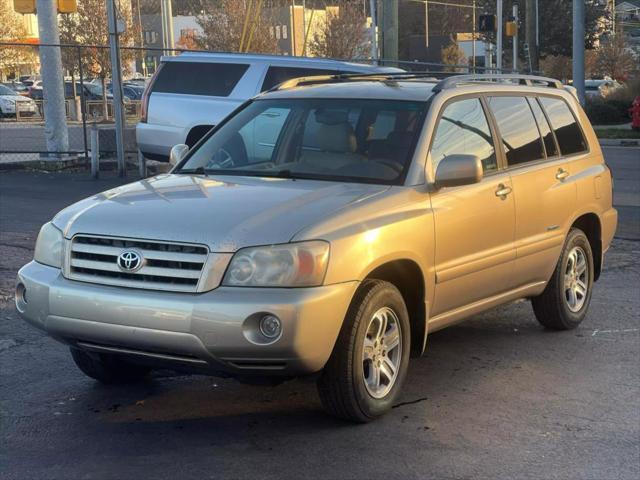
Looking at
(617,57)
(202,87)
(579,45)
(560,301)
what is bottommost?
(560,301)

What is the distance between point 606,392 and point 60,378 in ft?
10.7

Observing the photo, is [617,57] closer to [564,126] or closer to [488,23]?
[488,23]

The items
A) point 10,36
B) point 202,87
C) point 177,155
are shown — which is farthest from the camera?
point 10,36

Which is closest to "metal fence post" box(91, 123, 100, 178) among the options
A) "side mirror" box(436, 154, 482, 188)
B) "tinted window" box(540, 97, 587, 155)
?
"tinted window" box(540, 97, 587, 155)

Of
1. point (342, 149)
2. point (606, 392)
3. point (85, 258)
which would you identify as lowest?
point (606, 392)

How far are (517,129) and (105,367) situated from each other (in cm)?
319

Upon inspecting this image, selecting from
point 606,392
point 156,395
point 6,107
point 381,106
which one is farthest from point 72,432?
point 6,107

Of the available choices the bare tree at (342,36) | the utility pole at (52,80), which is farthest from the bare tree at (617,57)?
the utility pole at (52,80)

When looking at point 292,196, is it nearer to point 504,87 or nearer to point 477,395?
point 477,395

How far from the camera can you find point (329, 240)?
16.2 ft

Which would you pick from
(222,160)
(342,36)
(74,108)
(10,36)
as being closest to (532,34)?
(342,36)

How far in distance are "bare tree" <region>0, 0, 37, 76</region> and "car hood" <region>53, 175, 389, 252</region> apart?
37324mm

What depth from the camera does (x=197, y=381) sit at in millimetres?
6062

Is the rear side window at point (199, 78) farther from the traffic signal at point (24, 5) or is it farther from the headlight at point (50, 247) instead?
the headlight at point (50, 247)
